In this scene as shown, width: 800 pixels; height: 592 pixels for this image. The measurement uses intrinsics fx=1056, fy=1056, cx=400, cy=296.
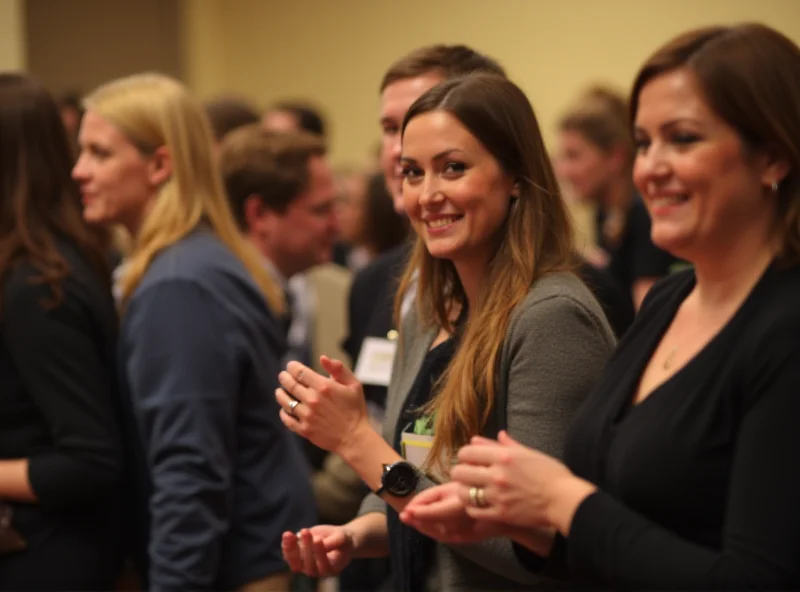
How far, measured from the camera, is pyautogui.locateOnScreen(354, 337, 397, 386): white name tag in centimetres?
263

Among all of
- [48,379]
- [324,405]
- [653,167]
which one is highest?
[653,167]

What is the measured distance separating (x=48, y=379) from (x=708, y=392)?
150 cm

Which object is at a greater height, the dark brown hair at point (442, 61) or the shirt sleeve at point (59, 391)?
the dark brown hair at point (442, 61)

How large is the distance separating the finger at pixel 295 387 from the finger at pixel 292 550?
0.24m

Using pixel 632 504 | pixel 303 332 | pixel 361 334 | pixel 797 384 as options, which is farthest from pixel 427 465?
pixel 303 332

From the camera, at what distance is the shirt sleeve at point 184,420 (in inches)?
88.7

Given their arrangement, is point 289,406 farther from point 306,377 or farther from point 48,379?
point 48,379

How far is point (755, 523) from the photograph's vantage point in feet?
4.05

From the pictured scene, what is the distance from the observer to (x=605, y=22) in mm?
6664

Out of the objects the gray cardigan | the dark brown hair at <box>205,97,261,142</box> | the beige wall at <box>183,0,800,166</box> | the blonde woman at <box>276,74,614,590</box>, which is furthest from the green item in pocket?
the beige wall at <box>183,0,800,166</box>

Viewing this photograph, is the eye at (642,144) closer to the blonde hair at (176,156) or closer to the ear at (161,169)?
the blonde hair at (176,156)

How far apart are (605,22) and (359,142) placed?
7.08 feet

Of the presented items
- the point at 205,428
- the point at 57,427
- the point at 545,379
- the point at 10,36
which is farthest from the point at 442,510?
the point at 10,36

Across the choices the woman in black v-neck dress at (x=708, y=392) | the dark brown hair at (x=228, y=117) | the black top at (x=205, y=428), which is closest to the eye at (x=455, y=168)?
the woman in black v-neck dress at (x=708, y=392)
